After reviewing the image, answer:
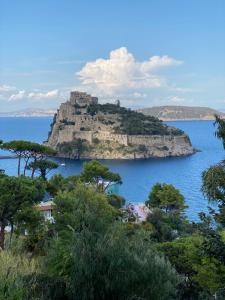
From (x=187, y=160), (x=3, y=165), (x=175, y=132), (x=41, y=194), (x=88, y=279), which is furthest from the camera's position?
(x=175, y=132)

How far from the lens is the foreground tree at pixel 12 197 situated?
41.4 ft

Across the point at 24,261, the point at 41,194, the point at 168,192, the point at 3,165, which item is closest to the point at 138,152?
the point at 3,165

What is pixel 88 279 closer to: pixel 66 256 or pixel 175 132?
pixel 66 256

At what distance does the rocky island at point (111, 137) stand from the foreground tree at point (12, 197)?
72880 millimetres

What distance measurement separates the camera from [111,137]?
8962 cm

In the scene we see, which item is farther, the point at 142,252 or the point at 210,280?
the point at 210,280

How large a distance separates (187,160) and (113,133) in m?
16.8

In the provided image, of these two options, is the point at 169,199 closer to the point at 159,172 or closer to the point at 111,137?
the point at 159,172

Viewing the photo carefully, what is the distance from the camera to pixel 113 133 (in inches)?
3551

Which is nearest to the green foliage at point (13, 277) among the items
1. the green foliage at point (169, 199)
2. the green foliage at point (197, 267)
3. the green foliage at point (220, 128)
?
the green foliage at point (197, 267)

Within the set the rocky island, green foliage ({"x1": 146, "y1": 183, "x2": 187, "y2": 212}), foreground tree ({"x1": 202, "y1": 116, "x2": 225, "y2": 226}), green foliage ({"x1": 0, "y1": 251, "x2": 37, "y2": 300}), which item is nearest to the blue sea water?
the rocky island

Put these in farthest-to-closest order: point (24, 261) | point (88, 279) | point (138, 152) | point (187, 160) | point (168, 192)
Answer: point (138, 152) → point (187, 160) → point (168, 192) → point (24, 261) → point (88, 279)

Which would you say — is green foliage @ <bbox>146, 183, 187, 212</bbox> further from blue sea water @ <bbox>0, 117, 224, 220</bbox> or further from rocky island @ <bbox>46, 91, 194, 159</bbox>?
rocky island @ <bbox>46, 91, 194, 159</bbox>

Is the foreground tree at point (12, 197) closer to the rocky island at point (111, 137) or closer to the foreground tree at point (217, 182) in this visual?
the foreground tree at point (217, 182)
